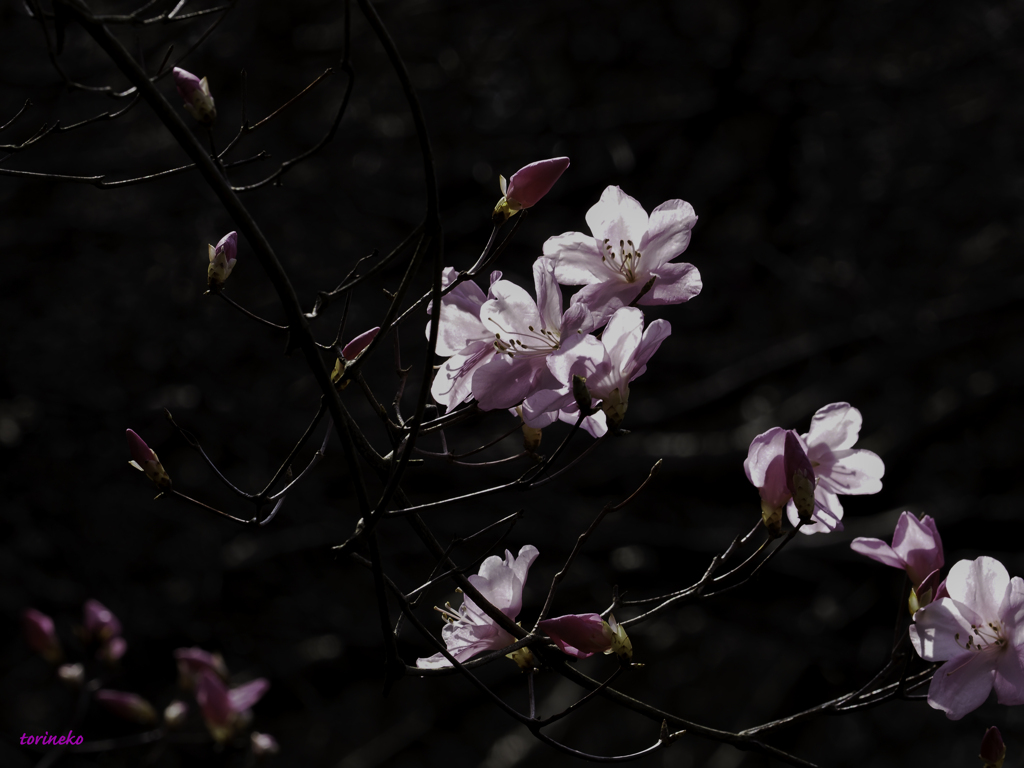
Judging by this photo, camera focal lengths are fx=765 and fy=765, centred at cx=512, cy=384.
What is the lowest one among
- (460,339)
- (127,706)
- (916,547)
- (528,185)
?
(127,706)

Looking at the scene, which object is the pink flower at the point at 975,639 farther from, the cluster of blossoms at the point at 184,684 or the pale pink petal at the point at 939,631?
the cluster of blossoms at the point at 184,684

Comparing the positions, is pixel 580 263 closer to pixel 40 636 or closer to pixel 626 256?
Answer: pixel 626 256

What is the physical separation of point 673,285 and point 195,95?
0.44 metres

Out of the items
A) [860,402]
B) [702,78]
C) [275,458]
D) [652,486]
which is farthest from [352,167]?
[860,402]

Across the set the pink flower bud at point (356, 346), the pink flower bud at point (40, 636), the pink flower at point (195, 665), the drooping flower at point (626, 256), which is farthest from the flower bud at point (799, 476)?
the pink flower bud at point (40, 636)

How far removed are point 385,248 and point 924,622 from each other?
1.86m

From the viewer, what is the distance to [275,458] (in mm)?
2172

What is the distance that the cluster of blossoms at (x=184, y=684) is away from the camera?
141 centimetres

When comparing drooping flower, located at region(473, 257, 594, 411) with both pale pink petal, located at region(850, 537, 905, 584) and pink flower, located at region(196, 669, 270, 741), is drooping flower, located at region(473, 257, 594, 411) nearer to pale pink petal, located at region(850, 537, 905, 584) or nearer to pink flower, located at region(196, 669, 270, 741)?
pale pink petal, located at region(850, 537, 905, 584)

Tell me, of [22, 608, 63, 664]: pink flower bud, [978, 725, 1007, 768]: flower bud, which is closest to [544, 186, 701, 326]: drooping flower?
[978, 725, 1007, 768]: flower bud

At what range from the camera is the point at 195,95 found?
650mm

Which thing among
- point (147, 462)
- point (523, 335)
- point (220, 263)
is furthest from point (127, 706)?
point (523, 335)

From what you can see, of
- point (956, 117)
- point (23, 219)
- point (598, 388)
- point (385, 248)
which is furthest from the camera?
point (956, 117)

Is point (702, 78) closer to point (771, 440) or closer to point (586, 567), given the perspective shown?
point (586, 567)
